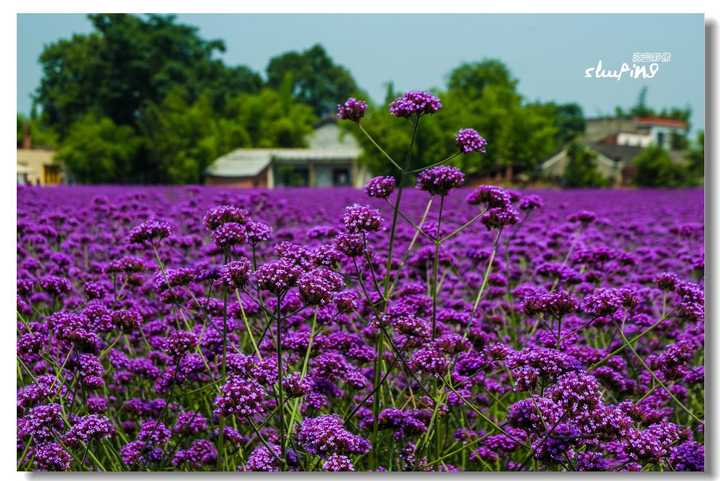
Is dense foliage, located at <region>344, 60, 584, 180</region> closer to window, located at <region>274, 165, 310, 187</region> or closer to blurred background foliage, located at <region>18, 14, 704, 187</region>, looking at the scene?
blurred background foliage, located at <region>18, 14, 704, 187</region>

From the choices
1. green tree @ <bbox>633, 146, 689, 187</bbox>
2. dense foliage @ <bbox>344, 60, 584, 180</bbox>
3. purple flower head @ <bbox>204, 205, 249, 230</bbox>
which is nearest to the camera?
purple flower head @ <bbox>204, 205, 249, 230</bbox>

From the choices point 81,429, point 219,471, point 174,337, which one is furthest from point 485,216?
point 81,429

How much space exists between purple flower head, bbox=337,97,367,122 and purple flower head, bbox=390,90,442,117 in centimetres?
14

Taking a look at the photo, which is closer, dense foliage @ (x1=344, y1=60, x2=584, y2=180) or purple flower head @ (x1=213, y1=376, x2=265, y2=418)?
purple flower head @ (x1=213, y1=376, x2=265, y2=418)

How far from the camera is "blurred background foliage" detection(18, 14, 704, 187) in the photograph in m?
4.22

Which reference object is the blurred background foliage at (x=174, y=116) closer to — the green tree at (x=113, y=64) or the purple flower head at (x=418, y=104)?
the green tree at (x=113, y=64)

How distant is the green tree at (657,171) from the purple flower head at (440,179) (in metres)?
9.82

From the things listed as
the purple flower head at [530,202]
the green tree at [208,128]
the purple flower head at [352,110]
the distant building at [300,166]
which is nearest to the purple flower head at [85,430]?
the purple flower head at [352,110]

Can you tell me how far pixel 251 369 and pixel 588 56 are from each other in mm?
2505

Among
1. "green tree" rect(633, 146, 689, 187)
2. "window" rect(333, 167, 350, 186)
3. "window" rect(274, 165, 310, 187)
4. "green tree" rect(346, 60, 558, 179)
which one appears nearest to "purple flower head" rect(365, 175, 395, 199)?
"green tree" rect(346, 60, 558, 179)

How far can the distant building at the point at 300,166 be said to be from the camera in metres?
20.2

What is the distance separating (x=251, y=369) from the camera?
2.19 m

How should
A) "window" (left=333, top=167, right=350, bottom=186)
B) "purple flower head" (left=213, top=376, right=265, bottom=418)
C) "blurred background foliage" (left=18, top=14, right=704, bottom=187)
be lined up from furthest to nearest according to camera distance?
1. "window" (left=333, top=167, right=350, bottom=186)
2. "blurred background foliage" (left=18, top=14, right=704, bottom=187)
3. "purple flower head" (left=213, top=376, right=265, bottom=418)
